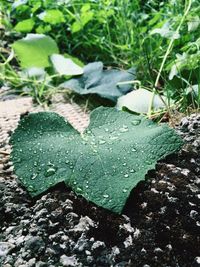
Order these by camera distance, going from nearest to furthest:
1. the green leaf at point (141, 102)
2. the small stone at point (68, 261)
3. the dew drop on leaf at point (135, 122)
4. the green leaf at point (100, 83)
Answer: the small stone at point (68, 261)
the dew drop on leaf at point (135, 122)
the green leaf at point (141, 102)
the green leaf at point (100, 83)

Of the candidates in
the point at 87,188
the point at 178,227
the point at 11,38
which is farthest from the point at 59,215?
the point at 11,38

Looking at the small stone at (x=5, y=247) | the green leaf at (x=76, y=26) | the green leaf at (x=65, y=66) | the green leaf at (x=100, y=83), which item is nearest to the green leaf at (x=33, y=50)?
the green leaf at (x=65, y=66)

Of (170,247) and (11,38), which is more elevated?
(170,247)

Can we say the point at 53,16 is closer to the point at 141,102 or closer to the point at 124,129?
the point at 141,102

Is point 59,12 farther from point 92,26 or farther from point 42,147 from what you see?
point 42,147

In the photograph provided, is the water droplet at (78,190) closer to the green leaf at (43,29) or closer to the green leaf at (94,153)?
the green leaf at (94,153)

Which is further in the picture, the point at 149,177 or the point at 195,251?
the point at 149,177
